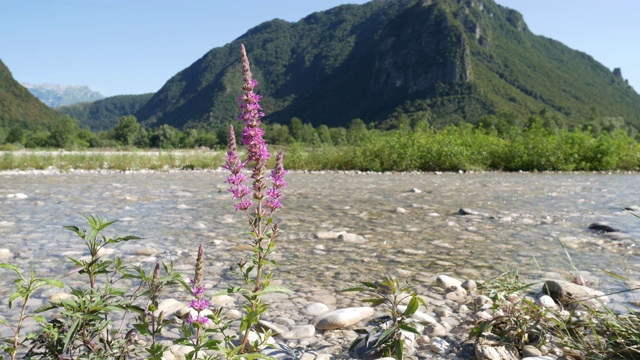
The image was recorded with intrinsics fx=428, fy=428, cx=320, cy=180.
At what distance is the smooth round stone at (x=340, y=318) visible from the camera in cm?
332

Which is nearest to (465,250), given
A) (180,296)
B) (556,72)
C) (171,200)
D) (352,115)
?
(180,296)

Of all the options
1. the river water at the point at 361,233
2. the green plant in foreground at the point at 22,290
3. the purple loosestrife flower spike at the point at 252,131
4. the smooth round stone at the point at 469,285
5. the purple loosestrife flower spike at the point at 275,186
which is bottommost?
the river water at the point at 361,233

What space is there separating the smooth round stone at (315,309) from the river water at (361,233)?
60 centimetres

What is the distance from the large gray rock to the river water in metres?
0.34

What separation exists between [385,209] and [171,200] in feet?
18.1

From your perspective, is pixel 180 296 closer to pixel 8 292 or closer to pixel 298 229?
pixel 8 292

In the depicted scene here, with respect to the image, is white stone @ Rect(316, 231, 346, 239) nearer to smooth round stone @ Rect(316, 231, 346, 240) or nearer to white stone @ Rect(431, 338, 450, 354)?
smooth round stone @ Rect(316, 231, 346, 240)

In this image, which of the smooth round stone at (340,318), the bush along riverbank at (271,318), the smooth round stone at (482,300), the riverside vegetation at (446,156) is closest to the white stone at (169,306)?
the bush along riverbank at (271,318)

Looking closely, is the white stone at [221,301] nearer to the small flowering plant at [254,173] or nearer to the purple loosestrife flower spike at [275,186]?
the small flowering plant at [254,173]

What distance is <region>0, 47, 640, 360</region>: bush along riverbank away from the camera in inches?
82.4

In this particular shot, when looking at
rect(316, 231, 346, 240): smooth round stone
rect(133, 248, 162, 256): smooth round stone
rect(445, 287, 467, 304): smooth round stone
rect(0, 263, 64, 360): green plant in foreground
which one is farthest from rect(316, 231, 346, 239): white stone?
rect(0, 263, 64, 360): green plant in foreground

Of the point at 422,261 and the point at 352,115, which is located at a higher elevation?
the point at 352,115

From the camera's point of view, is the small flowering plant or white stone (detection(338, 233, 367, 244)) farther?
white stone (detection(338, 233, 367, 244))

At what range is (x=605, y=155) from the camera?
74.7 ft
